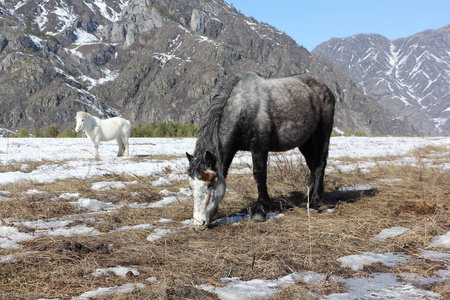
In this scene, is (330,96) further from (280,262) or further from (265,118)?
(280,262)

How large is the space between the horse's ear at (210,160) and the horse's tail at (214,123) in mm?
87

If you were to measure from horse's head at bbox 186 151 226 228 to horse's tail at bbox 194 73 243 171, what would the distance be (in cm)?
18

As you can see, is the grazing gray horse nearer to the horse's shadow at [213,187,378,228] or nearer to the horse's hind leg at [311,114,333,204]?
the horse's hind leg at [311,114,333,204]

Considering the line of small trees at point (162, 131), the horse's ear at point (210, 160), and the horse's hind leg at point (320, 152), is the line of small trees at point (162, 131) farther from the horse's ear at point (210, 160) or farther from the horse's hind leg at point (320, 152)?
the horse's ear at point (210, 160)

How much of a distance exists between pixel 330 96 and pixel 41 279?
18.6 ft

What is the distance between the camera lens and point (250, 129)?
4855 millimetres

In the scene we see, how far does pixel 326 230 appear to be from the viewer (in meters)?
3.97

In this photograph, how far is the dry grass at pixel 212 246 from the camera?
8.15ft

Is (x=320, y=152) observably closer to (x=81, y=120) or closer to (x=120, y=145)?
(x=120, y=145)

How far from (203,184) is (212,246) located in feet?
2.97

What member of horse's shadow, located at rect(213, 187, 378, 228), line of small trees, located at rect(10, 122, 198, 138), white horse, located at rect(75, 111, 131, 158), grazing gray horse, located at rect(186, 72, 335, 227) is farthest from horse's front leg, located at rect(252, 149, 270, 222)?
line of small trees, located at rect(10, 122, 198, 138)

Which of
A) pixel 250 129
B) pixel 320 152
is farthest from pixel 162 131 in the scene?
pixel 250 129

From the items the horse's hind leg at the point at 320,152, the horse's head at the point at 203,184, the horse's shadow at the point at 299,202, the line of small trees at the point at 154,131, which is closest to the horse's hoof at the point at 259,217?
the horse's shadow at the point at 299,202

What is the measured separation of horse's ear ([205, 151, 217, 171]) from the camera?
4125mm
